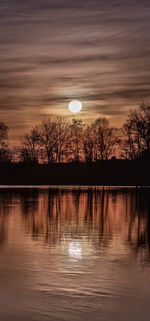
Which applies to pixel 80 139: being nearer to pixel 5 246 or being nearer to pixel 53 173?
pixel 53 173

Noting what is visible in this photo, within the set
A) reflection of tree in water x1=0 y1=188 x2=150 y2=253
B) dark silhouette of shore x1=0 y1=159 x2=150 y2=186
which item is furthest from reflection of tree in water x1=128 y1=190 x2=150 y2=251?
dark silhouette of shore x1=0 y1=159 x2=150 y2=186

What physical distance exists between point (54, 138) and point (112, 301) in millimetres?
88041

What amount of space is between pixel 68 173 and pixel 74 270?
80.3 m

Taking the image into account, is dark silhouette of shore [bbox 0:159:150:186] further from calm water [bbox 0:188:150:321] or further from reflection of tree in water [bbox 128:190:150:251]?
calm water [bbox 0:188:150:321]

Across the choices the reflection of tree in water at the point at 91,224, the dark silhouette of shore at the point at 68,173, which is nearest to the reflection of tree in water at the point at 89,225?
the reflection of tree in water at the point at 91,224

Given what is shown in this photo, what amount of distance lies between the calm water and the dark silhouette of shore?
67.0m

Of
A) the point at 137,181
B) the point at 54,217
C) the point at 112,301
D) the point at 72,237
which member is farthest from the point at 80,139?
the point at 112,301

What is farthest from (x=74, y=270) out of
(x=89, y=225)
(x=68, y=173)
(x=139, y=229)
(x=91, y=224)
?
(x=68, y=173)

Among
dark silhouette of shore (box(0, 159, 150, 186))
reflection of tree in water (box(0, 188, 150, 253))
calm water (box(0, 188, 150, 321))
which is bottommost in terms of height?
calm water (box(0, 188, 150, 321))

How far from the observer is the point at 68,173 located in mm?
92250

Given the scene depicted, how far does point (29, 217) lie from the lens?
24.7 meters

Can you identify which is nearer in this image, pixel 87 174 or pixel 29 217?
pixel 29 217

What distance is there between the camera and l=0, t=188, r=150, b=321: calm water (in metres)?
8.66

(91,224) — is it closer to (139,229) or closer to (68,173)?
(139,229)
